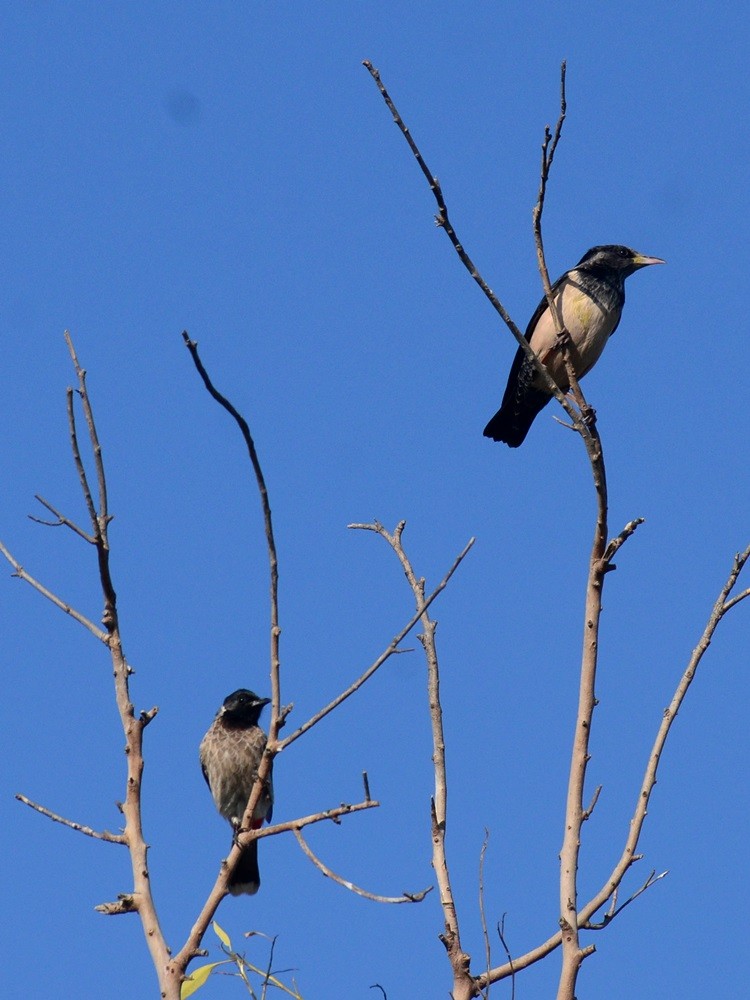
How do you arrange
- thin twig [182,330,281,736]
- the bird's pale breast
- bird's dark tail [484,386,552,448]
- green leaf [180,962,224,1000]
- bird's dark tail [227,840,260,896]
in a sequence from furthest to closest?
1. bird's dark tail [484,386,552,448]
2. the bird's pale breast
3. bird's dark tail [227,840,260,896]
4. green leaf [180,962,224,1000]
5. thin twig [182,330,281,736]

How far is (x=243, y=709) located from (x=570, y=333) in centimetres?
313

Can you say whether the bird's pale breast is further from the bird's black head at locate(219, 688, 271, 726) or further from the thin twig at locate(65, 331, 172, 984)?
the thin twig at locate(65, 331, 172, 984)

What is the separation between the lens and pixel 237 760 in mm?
7828

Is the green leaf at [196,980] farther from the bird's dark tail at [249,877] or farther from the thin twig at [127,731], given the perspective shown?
the bird's dark tail at [249,877]

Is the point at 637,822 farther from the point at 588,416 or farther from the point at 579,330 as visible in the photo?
the point at 579,330

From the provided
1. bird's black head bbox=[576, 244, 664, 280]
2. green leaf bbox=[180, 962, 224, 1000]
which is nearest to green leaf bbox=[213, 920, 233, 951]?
green leaf bbox=[180, 962, 224, 1000]

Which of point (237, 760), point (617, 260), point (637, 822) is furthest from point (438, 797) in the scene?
point (617, 260)

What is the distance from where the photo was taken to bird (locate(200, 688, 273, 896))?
7844mm

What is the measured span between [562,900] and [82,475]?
1711mm

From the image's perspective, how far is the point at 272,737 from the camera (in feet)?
11.2

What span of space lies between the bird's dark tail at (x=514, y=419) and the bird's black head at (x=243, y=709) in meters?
2.27

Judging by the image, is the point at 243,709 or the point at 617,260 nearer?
the point at 243,709

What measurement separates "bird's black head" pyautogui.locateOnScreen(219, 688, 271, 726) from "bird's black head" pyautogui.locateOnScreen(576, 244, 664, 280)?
3.53m

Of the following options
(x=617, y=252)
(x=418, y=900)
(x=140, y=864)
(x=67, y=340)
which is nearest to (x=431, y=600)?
(x=418, y=900)
